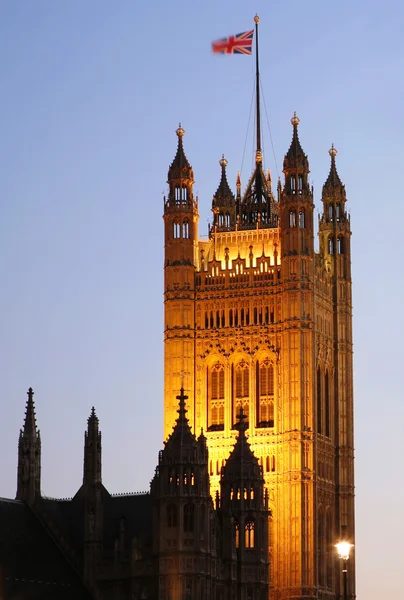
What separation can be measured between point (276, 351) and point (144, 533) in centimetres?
4196

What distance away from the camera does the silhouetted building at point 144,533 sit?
126 m

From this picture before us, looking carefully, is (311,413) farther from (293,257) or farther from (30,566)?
(30,566)

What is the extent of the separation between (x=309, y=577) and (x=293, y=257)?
2277 centimetres

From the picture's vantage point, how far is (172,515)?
127125 mm

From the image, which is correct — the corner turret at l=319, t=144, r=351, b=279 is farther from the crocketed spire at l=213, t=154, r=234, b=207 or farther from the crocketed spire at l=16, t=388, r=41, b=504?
the crocketed spire at l=16, t=388, r=41, b=504

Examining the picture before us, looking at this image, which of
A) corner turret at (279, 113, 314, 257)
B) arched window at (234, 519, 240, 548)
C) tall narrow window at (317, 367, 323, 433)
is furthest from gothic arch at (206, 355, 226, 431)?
arched window at (234, 519, 240, 548)

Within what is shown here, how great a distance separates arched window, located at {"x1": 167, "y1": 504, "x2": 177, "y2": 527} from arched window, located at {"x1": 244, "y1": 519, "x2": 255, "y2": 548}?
28.3ft

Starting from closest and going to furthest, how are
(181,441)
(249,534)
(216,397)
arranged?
(181,441), (249,534), (216,397)

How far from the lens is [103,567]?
423 feet

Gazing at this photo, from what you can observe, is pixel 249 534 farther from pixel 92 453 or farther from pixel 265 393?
pixel 265 393

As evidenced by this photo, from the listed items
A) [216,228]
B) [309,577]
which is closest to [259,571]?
[309,577]

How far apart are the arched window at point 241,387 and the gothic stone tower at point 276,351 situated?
0.07 m

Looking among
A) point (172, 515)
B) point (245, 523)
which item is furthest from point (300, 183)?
point (172, 515)

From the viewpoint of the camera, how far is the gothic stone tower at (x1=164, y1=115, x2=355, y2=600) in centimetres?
16675
